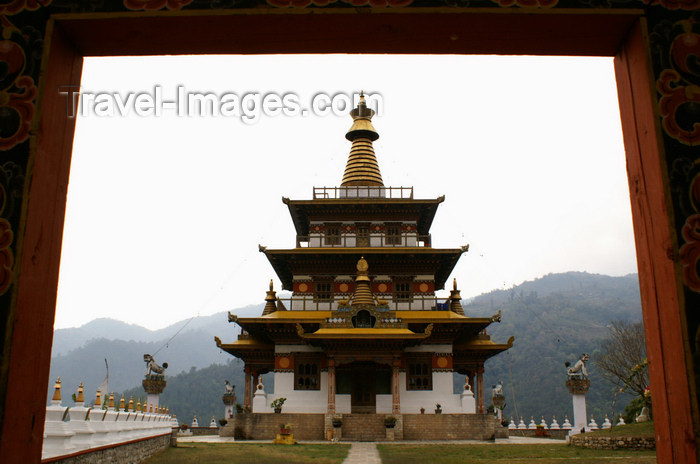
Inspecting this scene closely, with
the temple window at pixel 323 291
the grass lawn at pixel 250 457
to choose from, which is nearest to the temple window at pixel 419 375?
the temple window at pixel 323 291

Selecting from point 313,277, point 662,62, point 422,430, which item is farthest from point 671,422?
point 313,277

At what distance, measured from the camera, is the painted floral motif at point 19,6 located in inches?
158

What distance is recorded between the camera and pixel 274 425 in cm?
2528

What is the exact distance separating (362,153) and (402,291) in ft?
33.2

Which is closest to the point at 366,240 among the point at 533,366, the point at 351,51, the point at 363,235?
the point at 363,235

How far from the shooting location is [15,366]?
11.9 feet

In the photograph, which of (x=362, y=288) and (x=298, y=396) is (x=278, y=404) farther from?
(x=362, y=288)

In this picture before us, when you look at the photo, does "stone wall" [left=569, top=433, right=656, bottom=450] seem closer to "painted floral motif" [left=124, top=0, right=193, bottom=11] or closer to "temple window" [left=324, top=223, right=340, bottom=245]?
"temple window" [left=324, top=223, right=340, bottom=245]

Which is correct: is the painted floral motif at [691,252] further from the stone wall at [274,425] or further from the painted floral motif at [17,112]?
the stone wall at [274,425]

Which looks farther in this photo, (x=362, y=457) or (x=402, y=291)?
(x=402, y=291)

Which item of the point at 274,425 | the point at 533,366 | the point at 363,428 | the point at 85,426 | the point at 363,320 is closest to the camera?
the point at 85,426

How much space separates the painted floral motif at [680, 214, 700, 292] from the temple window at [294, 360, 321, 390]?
2546 cm

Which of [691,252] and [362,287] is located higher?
[362,287]

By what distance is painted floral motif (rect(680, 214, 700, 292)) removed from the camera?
3.70m
